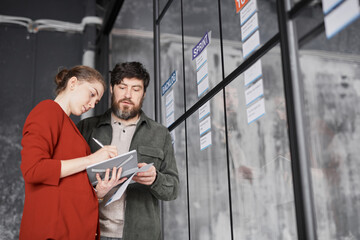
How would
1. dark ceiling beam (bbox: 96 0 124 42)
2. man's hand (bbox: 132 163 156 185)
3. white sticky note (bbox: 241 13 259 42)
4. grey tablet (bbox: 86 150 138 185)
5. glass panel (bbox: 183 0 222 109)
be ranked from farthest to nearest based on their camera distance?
dark ceiling beam (bbox: 96 0 124 42) < glass panel (bbox: 183 0 222 109) < white sticky note (bbox: 241 13 259 42) < man's hand (bbox: 132 163 156 185) < grey tablet (bbox: 86 150 138 185)

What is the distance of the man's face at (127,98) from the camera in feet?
6.31

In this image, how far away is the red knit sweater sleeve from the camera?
1286 mm

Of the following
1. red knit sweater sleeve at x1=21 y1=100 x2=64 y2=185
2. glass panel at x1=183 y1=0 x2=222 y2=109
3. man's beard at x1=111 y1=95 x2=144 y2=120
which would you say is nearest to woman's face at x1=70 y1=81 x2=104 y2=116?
red knit sweater sleeve at x1=21 y1=100 x2=64 y2=185

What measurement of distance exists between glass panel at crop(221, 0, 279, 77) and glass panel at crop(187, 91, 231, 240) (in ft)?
0.65

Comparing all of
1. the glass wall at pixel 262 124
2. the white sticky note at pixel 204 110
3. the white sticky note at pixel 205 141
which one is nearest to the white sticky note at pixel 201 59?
the glass wall at pixel 262 124

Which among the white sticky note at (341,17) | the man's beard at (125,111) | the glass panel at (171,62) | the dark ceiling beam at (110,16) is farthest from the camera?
the dark ceiling beam at (110,16)

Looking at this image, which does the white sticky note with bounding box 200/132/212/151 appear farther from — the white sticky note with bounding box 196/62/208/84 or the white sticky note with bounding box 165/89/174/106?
the white sticky note with bounding box 165/89/174/106

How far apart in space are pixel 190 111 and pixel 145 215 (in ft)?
2.83

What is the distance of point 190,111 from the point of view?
2.47m

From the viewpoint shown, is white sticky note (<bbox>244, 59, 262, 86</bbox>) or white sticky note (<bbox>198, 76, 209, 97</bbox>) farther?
white sticky note (<bbox>198, 76, 209, 97</bbox>)

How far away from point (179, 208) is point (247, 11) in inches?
50.0

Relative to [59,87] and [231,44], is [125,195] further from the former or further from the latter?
[231,44]

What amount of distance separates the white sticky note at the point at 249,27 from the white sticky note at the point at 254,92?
227 millimetres

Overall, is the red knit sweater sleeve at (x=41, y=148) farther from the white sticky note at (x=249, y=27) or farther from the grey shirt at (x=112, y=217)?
the white sticky note at (x=249, y=27)
